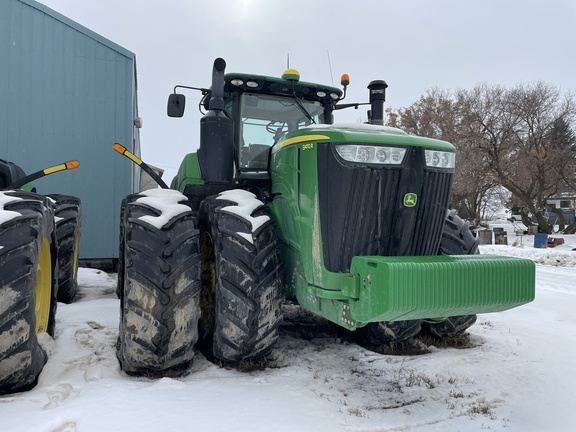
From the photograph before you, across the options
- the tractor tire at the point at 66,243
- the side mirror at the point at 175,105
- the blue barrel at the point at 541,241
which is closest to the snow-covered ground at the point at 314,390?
the tractor tire at the point at 66,243

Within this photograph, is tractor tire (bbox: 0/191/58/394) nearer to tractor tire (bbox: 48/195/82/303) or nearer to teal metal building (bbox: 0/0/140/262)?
tractor tire (bbox: 48/195/82/303)

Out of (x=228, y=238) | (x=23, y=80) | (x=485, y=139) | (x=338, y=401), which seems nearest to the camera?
(x=338, y=401)

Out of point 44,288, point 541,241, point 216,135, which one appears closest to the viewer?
point 216,135

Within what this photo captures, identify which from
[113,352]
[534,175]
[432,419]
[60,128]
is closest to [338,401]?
[432,419]

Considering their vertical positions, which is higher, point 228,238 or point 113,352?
point 228,238

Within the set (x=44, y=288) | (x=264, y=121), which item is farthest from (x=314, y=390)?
(x=264, y=121)

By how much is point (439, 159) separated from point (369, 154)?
547mm

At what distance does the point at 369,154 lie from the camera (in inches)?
118

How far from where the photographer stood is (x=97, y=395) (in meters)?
2.80

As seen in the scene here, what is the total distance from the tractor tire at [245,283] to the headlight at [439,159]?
1168 mm

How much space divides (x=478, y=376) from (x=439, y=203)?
1379 millimetres

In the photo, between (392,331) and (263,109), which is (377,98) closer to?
(263,109)

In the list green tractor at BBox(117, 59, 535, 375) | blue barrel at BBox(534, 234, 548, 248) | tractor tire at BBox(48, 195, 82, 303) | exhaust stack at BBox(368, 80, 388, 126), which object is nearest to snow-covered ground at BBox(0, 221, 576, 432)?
green tractor at BBox(117, 59, 535, 375)

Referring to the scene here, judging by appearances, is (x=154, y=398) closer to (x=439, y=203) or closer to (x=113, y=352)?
(x=113, y=352)
